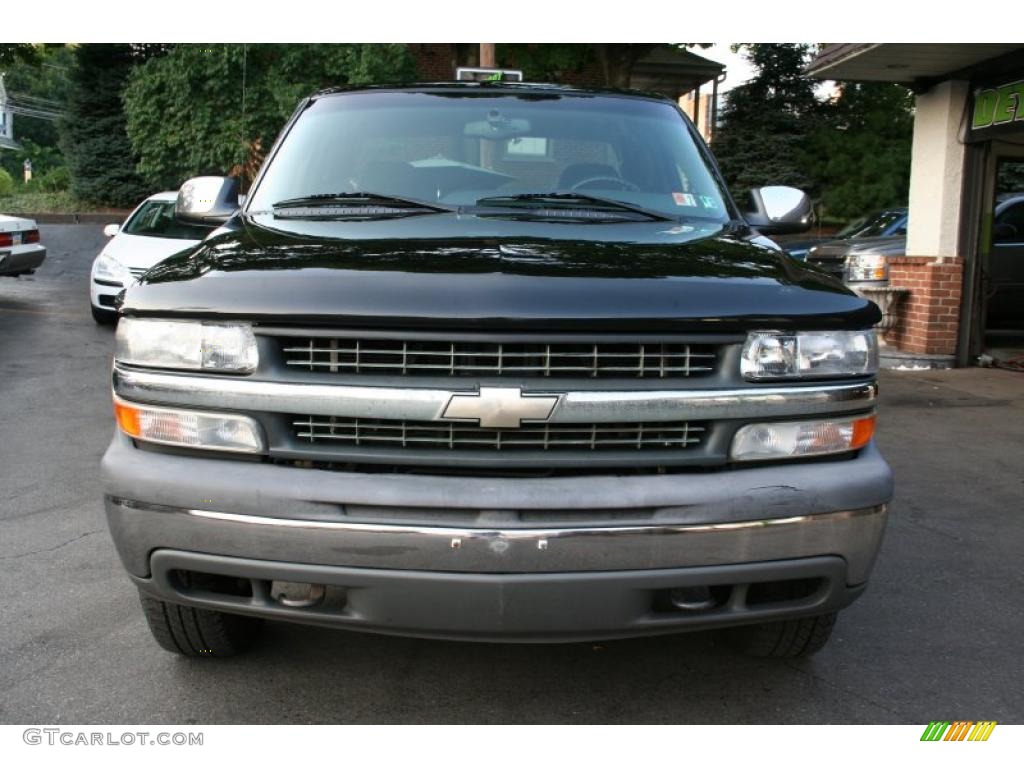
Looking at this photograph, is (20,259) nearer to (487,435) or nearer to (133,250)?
(133,250)

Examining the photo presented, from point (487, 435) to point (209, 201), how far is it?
2.16 metres

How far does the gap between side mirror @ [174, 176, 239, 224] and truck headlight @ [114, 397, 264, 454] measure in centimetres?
156

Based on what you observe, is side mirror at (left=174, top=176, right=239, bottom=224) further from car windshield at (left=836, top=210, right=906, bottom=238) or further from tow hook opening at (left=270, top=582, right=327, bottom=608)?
car windshield at (left=836, top=210, right=906, bottom=238)

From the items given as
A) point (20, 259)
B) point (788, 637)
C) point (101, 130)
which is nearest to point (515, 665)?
point (788, 637)

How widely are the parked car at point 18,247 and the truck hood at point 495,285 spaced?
10810 mm

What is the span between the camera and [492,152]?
3969mm

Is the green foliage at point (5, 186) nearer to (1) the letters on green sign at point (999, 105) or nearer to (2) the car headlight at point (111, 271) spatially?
(2) the car headlight at point (111, 271)

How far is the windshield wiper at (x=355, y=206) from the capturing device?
346 cm

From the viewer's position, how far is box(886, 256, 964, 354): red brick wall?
10203mm

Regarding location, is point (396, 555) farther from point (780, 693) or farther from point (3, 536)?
point (3, 536)

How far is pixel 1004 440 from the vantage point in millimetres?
7020

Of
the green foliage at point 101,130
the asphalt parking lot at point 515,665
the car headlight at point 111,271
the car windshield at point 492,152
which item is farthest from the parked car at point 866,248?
the green foliage at point 101,130

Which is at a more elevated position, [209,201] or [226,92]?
[226,92]

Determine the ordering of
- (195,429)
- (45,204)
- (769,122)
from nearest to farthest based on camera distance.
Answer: (195,429), (769,122), (45,204)
